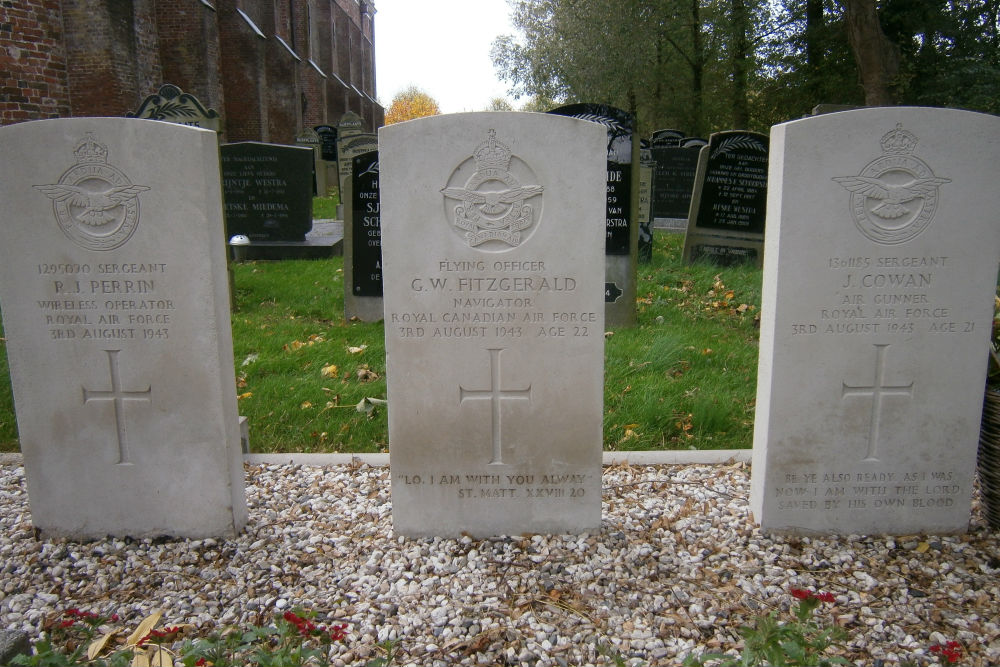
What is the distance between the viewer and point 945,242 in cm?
296

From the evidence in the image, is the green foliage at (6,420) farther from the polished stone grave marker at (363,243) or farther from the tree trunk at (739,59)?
the tree trunk at (739,59)

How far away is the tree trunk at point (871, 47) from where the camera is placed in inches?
527

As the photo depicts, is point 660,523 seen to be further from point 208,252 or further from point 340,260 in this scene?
point 340,260

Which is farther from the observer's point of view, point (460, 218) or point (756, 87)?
point (756, 87)

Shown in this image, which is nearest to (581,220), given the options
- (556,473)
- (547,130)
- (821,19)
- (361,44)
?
(547,130)

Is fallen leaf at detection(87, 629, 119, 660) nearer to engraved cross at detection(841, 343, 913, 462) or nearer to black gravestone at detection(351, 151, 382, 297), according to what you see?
engraved cross at detection(841, 343, 913, 462)

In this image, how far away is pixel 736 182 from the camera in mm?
8727

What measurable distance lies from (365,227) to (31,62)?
7.93 m

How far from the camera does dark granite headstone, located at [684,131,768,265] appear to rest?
28.5ft

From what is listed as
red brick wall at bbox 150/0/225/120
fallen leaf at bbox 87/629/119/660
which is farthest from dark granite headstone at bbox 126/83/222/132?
red brick wall at bbox 150/0/225/120

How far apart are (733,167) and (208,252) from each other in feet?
24.1

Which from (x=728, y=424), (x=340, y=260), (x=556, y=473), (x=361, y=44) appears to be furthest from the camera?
(x=361, y=44)

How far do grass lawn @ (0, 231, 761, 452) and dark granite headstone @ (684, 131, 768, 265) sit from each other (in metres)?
0.97

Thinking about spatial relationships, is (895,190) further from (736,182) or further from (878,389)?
(736,182)
